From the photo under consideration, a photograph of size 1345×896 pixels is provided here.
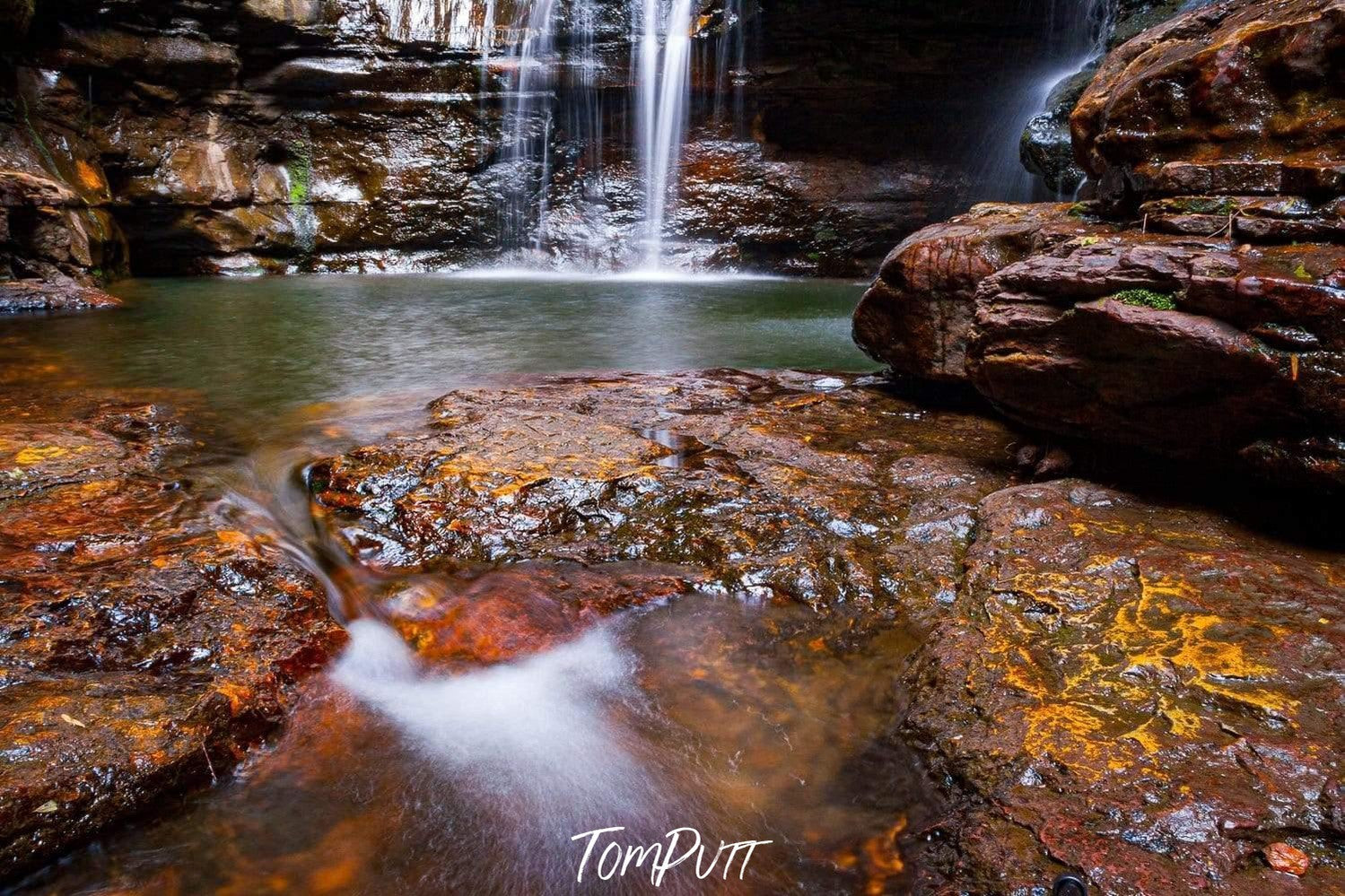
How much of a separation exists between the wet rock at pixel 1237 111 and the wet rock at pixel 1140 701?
65.3 inches

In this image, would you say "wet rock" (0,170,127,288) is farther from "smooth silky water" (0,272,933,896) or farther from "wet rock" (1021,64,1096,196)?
"wet rock" (1021,64,1096,196)

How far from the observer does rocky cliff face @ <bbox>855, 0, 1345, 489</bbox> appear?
9.48ft

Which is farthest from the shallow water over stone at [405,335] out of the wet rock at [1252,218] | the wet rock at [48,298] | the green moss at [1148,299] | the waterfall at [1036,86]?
the waterfall at [1036,86]

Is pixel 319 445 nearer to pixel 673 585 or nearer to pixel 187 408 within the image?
pixel 187 408

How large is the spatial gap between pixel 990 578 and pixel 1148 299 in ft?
4.87

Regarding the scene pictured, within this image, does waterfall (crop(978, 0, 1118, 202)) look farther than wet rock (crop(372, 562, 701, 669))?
Yes

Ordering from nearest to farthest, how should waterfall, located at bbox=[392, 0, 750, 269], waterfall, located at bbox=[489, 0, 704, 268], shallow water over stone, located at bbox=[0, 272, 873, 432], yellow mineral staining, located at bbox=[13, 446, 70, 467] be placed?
yellow mineral staining, located at bbox=[13, 446, 70, 467] → shallow water over stone, located at bbox=[0, 272, 873, 432] → waterfall, located at bbox=[392, 0, 750, 269] → waterfall, located at bbox=[489, 0, 704, 268]

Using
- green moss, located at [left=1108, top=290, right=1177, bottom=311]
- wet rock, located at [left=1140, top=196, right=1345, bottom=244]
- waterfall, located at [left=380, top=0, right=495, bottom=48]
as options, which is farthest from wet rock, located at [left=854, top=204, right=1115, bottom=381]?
waterfall, located at [left=380, top=0, right=495, bottom=48]

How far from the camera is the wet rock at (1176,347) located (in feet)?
9.29

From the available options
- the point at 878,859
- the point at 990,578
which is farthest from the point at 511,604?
the point at 990,578

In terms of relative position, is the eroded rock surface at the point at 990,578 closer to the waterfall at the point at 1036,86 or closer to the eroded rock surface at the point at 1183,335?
the eroded rock surface at the point at 1183,335

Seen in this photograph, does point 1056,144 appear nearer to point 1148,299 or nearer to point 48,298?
point 1148,299

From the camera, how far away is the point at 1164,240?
3.51 metres

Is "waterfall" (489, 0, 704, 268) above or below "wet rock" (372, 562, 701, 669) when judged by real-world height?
above
